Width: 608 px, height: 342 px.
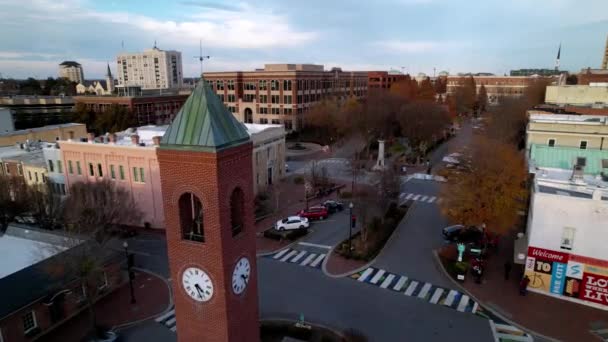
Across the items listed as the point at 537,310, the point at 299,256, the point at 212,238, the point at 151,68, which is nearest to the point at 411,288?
the point at 537,310

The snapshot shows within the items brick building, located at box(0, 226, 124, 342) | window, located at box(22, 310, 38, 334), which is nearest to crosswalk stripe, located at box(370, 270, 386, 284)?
brick building, located at box(0, 226, 124, 342)

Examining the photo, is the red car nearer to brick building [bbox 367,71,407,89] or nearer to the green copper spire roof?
the green copper spire roof

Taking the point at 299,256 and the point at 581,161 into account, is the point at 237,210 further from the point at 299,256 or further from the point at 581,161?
the point at 581,161

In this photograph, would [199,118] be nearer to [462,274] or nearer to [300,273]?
[300,273]

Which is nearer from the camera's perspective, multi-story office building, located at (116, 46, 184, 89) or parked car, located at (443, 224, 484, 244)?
parked car, located at (443, 224, 484, 244)

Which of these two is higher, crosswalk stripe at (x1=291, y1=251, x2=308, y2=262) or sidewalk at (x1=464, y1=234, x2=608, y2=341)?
sidewalk at (x1=464, y1=234, x2=608, y2=341)

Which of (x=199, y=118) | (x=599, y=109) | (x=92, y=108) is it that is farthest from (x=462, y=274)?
(x=92, y=108)

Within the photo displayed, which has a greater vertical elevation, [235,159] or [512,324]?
[235,159]
